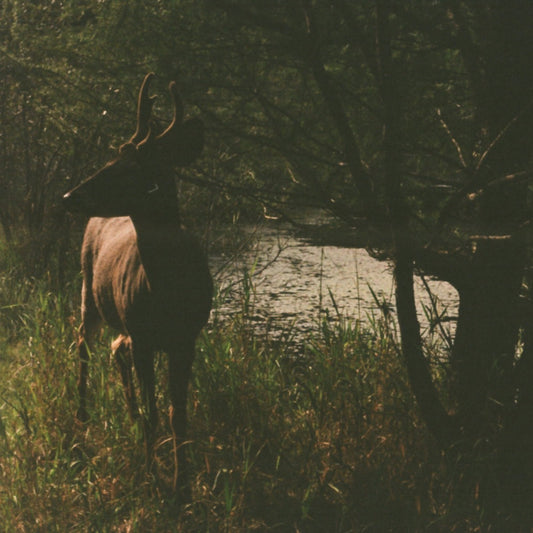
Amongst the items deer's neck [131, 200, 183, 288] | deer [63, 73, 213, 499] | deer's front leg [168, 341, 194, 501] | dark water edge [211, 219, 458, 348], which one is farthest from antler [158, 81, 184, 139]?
dark water edge [211, 219, 458, 348]

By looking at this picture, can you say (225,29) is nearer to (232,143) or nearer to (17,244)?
(232,143)

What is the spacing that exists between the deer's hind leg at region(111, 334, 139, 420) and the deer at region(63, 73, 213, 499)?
1 centimetres

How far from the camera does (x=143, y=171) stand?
276cm

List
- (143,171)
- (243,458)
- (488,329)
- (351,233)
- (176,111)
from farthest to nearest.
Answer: (351,233) < (243,458) < (488,329) < (143,171) < (176,111)

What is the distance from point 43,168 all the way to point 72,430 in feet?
12.2

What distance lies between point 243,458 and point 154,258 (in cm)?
108

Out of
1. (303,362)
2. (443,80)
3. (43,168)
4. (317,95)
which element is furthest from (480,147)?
(43,168)

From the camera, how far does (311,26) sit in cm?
267

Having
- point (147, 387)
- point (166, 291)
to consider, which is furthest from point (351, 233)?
point (147, 387)

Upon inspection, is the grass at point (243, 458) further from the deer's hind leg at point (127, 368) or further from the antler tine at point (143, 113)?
the antler tine at point (143, 113)

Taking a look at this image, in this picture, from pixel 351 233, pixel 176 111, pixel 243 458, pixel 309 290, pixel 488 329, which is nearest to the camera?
pixel 176 111

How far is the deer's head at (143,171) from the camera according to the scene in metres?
2.68

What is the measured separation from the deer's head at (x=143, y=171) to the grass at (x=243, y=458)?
99cm

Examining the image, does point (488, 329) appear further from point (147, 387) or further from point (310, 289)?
point (310, 289)
